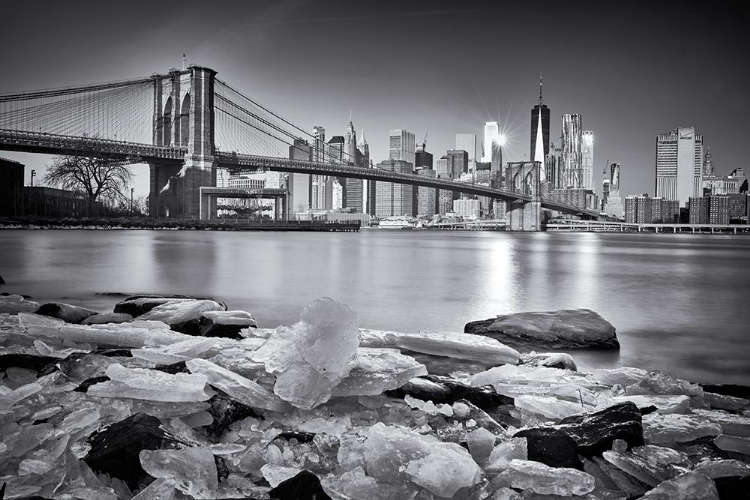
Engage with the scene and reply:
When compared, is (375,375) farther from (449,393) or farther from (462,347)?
(462,347)

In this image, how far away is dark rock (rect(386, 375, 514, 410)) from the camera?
156 centimetres

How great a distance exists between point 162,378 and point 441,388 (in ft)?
2.78

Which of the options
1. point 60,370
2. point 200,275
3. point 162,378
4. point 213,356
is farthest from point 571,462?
point 200,275

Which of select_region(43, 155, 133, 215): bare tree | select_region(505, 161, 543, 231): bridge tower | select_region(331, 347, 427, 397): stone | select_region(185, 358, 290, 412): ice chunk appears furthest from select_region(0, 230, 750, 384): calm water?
select_region(505, 161, 543, 231): bridge tower

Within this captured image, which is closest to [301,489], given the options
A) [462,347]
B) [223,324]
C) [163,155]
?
[462,347]

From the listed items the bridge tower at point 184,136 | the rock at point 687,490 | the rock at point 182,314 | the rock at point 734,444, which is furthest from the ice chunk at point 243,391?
the bridge tower at point 184,136

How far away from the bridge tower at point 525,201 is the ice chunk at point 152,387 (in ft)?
182

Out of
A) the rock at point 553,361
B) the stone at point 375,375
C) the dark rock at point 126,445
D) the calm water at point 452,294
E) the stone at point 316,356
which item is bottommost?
the calm water at point 452,294

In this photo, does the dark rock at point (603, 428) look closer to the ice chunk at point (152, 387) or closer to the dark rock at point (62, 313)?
the ice chunk at point (152, 387)

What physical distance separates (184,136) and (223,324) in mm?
40559

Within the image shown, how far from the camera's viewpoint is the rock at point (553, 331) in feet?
9.04

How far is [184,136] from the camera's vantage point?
1544 inches

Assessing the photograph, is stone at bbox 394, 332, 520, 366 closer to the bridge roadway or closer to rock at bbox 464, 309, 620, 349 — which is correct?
rock at bbox 464, 309, 620, 349

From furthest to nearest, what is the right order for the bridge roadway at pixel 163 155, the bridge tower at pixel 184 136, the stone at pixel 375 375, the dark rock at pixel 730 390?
the bridge tower at pixel 184 136 < the bridge roadway at pixel 163 155 < the dark rock at pixel 730 390 < the stone at pixel 375 375
